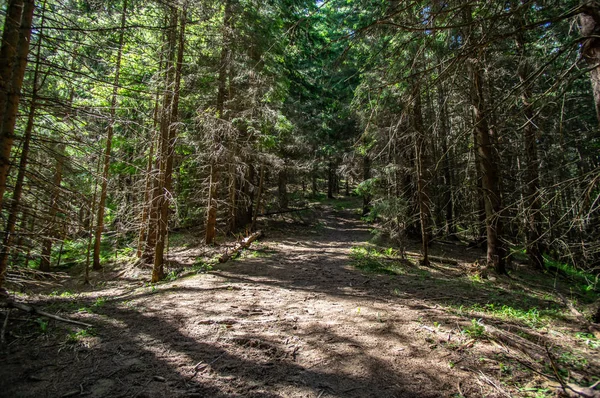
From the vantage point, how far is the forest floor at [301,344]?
2.99m

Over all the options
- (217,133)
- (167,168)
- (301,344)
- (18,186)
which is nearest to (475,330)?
(301,344)

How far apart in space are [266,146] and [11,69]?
9037 mm

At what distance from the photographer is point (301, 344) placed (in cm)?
383

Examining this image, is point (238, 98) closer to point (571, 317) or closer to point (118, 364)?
point (118, 364)

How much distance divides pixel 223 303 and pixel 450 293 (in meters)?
4.95

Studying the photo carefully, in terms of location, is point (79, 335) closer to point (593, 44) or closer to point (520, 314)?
point (593, 44)

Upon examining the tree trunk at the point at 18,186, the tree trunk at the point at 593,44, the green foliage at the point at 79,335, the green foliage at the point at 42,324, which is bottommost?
the green foliage at the point at 79,335

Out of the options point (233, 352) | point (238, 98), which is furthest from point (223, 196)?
point (233, 352)

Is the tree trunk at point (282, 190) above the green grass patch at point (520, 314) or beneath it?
above

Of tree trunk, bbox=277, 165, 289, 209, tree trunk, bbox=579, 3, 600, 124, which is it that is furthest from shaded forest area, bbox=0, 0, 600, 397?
tree trunk, bbox=277, 165, 289, 209

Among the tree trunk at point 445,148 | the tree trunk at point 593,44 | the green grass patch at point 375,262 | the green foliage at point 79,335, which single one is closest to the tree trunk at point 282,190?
the green grass patch at point 375,262

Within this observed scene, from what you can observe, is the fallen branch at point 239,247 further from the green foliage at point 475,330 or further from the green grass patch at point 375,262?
the green foliage at point 475,330

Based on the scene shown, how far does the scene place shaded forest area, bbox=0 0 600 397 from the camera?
3.62 meters

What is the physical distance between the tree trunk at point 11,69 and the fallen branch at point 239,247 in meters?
6.42
